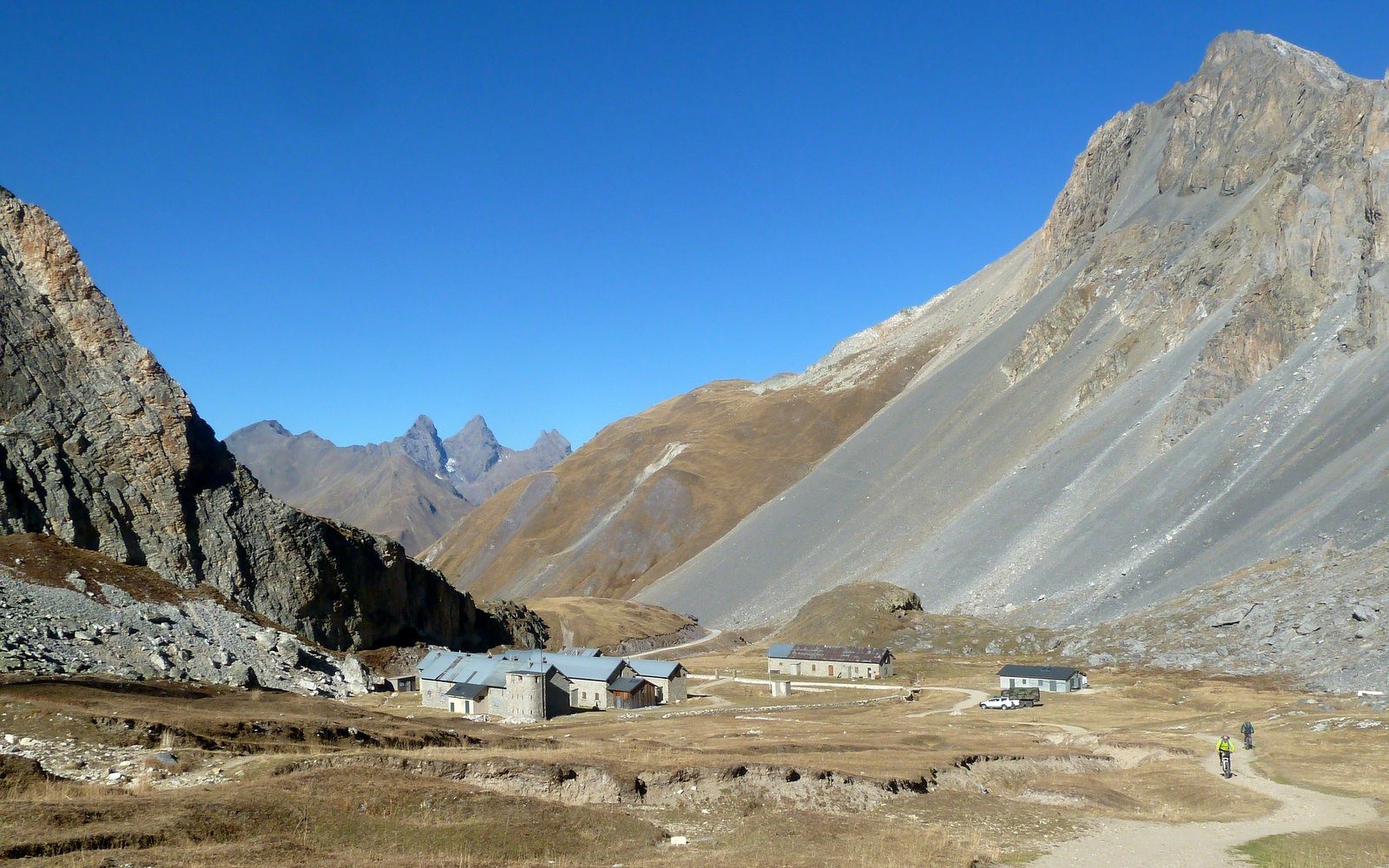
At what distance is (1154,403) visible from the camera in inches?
4390

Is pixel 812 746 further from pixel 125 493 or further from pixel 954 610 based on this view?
pixel 954 610

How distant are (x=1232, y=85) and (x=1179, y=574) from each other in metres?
111

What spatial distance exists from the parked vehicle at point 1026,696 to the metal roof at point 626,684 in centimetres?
2495

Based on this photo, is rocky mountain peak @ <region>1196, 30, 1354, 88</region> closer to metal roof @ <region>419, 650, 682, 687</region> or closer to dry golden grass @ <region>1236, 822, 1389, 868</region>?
metal roof @ <region>419, 650, 682, 687</region>

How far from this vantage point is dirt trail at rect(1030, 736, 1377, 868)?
2531 cm

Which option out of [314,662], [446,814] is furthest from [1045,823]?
[314,662]

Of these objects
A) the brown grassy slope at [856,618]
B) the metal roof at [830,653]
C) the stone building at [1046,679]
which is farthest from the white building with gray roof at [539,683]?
the brown grassy slope at [856,618]

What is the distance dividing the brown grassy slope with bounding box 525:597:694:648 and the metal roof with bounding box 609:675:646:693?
4435 cm

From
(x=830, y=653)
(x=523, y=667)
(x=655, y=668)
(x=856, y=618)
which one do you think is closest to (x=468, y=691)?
(x=523, y=667)

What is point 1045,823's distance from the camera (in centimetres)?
2898

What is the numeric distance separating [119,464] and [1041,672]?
67.7m

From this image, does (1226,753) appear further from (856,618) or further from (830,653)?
(856,618)

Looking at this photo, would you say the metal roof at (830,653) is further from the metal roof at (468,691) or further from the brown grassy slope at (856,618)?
the metal roof at (468,691)

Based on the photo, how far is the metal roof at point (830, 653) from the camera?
82375mm
